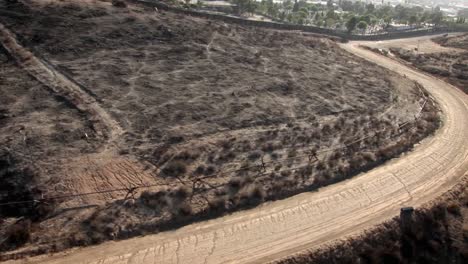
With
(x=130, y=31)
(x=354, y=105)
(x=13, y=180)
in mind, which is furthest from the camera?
(x=130, y=31)

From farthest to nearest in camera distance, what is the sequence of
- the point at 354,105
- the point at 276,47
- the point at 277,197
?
1. the point at 276,47
2. the point at 354,105
3. the point at 277,197

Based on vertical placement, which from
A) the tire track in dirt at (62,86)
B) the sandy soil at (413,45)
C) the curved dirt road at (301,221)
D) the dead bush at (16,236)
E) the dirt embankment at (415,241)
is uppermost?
the tire track in dirt at (62,86)

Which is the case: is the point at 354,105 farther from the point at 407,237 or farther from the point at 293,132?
the point at 407,237

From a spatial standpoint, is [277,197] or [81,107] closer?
[277,197]

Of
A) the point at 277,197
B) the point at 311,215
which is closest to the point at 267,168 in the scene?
the point at 277,197

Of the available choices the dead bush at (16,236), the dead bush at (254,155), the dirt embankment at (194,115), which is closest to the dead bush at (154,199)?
the dirt embankment at (194,115)

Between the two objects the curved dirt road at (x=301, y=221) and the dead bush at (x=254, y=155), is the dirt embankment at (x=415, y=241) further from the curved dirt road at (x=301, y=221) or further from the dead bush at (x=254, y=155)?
the dead bush at (x=254, y=155)
